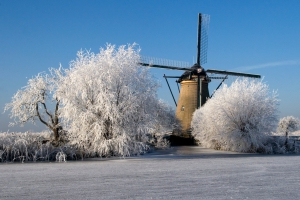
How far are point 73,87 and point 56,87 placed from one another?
3314 millimetres

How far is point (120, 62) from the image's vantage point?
22.4 m

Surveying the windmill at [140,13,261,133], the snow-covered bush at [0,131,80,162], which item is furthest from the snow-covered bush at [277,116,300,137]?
the snow-covered bush at [0,131,80,162]

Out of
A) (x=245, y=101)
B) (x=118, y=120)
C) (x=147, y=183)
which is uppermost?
(x=245, y=101)

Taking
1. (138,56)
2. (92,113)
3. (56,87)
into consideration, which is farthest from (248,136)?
(56,87)

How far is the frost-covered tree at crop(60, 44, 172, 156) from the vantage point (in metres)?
20.7

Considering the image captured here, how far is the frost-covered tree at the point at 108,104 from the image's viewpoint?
2072 cm

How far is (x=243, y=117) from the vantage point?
25.8m

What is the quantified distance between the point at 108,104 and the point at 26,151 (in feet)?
17.2

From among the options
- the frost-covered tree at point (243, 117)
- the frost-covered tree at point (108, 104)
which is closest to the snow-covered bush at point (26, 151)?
the frost-covered tree at point (108, 104)

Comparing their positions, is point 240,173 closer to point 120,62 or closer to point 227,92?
point 120,62

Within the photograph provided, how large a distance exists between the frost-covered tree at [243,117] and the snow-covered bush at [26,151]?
38.9 feet

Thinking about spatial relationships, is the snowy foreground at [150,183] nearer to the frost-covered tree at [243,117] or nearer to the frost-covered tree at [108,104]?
the frost-covered tree at [108,104]

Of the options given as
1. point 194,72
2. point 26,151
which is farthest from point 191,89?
point 26,151

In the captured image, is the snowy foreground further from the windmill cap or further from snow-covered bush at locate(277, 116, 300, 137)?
snow-covered bush at locate(277, 116, 300, 137)
